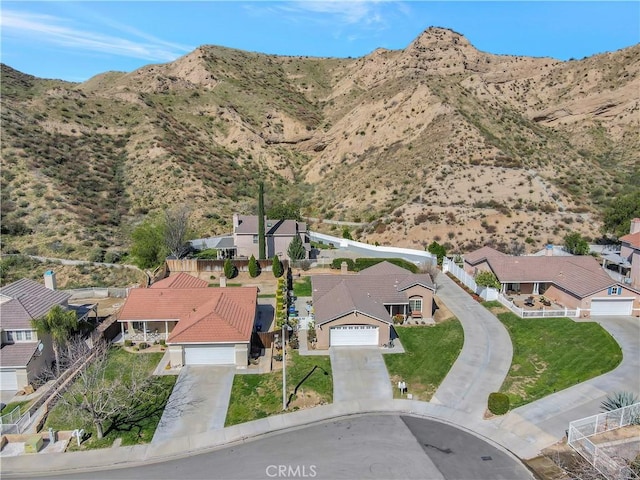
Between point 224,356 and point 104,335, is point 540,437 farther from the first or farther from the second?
point 104,335

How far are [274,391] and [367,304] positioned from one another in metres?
10.4

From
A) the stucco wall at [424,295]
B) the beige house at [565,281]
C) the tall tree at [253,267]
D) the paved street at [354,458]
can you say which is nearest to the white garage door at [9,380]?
the paved street at [354,458]

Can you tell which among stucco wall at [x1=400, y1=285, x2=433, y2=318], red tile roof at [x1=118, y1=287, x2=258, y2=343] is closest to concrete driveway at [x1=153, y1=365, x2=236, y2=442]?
Answer: red tile roof at [x1=118, y1=287, x2=258, y2=343]

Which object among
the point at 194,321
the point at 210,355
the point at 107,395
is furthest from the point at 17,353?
the point at 210,355

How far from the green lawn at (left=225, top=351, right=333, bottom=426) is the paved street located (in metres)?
2.27

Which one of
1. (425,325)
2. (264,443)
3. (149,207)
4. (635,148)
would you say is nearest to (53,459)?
(264,443)

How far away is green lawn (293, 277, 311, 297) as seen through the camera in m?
43.5

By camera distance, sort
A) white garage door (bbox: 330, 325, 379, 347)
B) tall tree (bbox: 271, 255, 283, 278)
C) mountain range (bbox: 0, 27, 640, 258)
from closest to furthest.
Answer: white garage door (bbox: 330, 325, 379, 347) → tall tree (bbox: 271, 255, 283, 278) → mountain range (bbox: 0, 27, 640, 258)

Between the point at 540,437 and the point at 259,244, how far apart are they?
123 ft

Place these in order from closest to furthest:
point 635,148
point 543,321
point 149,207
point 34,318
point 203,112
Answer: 1. point 34,318
2. point 543,321
3. point 149,207
4. point 635,148
5. point 203,112

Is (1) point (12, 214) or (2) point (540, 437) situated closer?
(2) point (540, 437)

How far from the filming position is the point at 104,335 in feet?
103

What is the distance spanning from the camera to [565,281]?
3916 cm

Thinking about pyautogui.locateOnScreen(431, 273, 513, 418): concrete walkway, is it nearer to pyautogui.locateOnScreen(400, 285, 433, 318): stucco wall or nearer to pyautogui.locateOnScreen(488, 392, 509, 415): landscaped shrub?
pyautogui.locateOnScreen(488, 392, 509, 415): landscaped shrub
